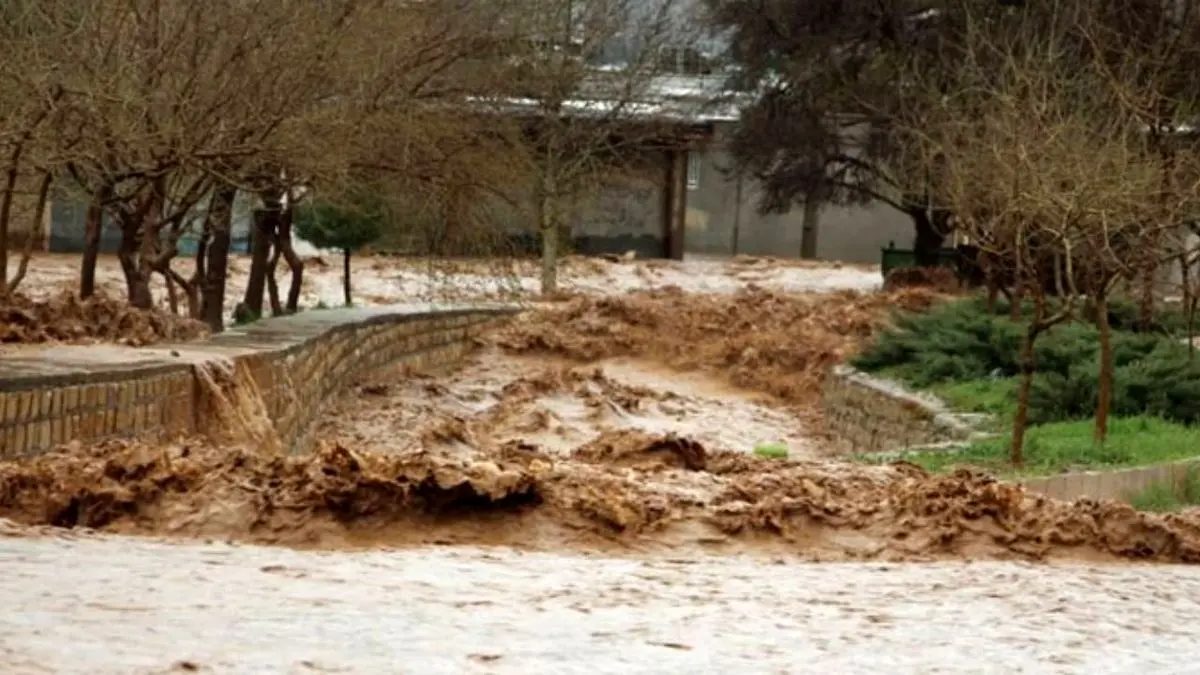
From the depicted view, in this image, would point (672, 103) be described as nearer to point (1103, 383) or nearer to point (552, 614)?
point (1103, 383)

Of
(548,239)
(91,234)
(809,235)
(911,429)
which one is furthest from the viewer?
(809,235)

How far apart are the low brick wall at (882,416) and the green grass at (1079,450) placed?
1.65 meters

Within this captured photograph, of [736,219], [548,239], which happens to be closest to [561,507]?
[548,239]

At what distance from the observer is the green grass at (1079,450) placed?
17.5 metres

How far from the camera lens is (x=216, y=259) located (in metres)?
27.8

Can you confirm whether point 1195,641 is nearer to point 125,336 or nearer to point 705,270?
point 125,336

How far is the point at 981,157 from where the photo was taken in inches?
1027

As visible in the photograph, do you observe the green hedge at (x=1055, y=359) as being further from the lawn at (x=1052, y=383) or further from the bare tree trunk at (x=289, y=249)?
the bare tree trunk at (x=289, y=249)

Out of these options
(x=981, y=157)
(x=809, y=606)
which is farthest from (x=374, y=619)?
(x=981, y=157)

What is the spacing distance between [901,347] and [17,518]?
19.4 meters

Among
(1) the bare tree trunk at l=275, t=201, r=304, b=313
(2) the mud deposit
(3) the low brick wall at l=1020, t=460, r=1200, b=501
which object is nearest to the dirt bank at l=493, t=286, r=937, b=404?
(1) the bare tree trunk at l=275, t=201, r=304, b=313

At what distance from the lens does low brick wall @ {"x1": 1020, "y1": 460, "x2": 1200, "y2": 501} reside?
52.6ft

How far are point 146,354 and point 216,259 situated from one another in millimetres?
12009

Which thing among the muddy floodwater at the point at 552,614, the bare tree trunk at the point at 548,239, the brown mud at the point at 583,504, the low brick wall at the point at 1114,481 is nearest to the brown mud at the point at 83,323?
the brown mud at the point at 583,504
